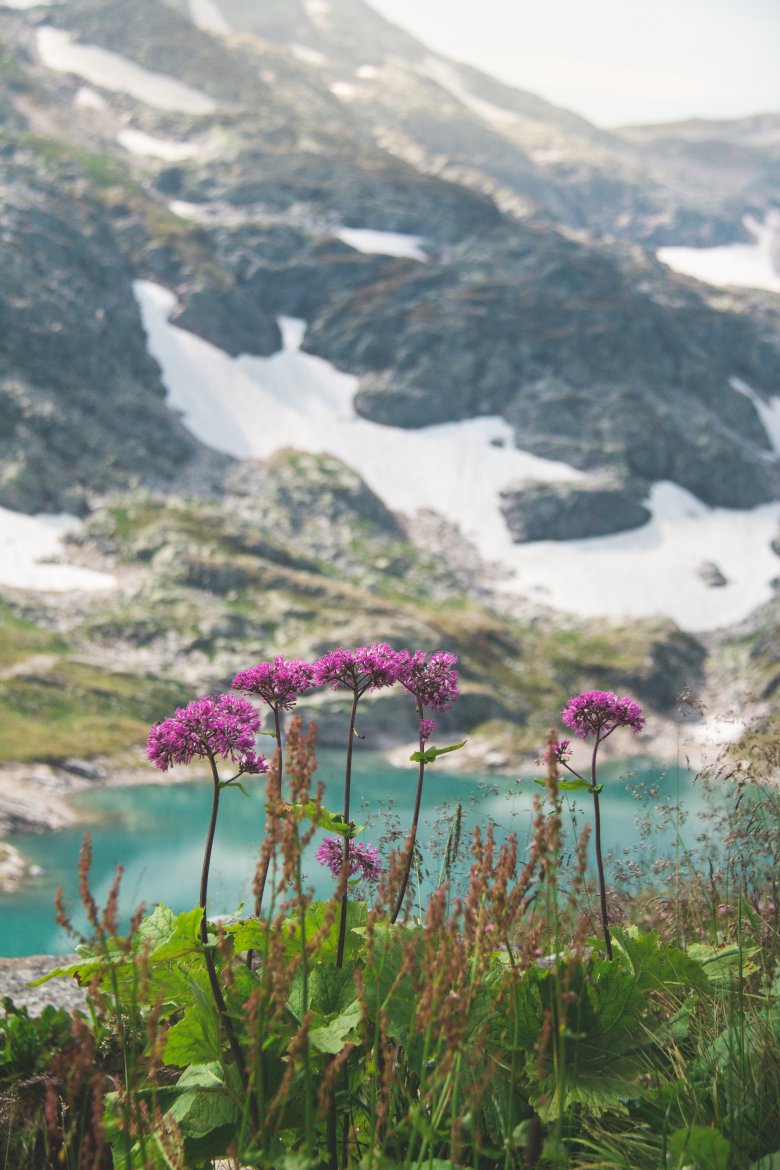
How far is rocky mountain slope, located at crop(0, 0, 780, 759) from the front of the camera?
90.8m

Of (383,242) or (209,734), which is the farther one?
(383,242)

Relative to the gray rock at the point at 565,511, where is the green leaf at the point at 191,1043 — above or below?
above

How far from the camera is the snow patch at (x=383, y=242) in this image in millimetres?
185125

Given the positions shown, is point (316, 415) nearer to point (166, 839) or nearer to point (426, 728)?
point (166, 839)

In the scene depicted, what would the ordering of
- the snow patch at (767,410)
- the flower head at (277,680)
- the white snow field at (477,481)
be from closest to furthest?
1. the flower head at (277,680)
2. the white snow field at (477,481)
3. the snow patch at (767,410)

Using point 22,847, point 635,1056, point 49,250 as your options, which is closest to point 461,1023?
point 635,1056

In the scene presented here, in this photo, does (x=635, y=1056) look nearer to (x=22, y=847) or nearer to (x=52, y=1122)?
(x=52, y=1122)

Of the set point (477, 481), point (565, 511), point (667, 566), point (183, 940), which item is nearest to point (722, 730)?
point (183, 940)

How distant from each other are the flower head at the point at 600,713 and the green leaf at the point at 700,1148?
2317mm

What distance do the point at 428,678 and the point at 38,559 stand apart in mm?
99499

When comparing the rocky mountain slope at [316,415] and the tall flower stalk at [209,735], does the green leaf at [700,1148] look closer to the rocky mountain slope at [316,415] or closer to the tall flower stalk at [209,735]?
the tall flower stalk at [209,735]

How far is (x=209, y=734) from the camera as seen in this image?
442cm

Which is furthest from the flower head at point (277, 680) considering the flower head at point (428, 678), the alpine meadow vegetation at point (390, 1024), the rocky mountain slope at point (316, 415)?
the rocky mountain slope at point (316, 415)

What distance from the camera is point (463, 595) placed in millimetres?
120312
